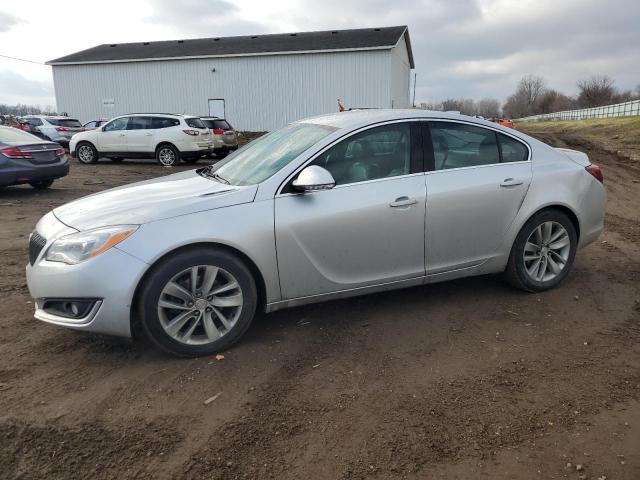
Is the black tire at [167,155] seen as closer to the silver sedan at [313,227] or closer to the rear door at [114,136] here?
the rear door at [114,136]

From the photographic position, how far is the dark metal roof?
99.3ft

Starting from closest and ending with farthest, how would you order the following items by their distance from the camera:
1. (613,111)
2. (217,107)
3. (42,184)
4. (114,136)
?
(42,184) → (114,136) → (217,107) → (613,111)

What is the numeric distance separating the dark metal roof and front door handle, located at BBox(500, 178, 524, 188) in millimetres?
26169

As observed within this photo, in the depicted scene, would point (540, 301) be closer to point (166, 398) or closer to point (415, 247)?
point (415, 247)

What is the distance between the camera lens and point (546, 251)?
463 cm

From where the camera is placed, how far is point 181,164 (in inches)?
686

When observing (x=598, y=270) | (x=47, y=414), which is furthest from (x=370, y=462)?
(x=598, y=270)

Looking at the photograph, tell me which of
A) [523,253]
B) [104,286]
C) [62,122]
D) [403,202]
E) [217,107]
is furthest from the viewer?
[217,107]

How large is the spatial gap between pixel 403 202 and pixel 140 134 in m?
14.7

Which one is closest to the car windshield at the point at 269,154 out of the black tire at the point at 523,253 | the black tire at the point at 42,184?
the black tire at the point at 523,253

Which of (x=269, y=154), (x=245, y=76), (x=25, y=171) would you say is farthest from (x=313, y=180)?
(x=245, y=76)

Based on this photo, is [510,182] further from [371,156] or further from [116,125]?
[116,125]

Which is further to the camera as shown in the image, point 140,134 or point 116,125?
point 116,125

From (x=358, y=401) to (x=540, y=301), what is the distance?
2.27m
